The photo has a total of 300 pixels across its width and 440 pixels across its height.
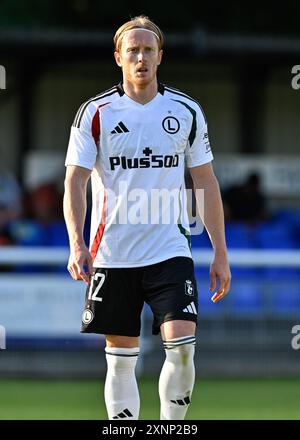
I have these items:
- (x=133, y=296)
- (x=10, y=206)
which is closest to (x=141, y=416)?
(x=133, y=296)

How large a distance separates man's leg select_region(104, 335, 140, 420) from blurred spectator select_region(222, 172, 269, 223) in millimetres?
9313

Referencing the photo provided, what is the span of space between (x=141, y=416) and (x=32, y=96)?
33.1ft

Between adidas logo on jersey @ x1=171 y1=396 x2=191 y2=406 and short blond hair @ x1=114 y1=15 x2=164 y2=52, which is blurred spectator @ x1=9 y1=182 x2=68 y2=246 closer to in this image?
short blond hair @ x1=114 y1=15 x2=164 y2=52

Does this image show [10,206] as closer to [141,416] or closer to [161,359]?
[161,359]

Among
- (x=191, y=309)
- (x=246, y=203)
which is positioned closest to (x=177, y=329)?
(x=191, y=309)

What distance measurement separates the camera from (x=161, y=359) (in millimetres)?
12812

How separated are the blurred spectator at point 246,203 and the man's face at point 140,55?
936 centimetres

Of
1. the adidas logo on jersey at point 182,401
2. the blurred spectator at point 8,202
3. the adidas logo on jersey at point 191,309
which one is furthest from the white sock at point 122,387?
the blurred spectator at point 8,202

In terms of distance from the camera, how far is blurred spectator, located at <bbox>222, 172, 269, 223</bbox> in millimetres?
16402

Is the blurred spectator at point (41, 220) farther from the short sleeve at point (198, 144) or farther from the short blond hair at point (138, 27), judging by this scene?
the short blond hair at point (138, 27)

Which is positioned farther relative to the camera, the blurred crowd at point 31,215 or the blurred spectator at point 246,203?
the blurred spectator at point 246,203

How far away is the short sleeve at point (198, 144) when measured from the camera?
23.4 feet

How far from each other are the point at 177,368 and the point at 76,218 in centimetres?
94

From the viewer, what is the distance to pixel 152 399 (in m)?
10.9
